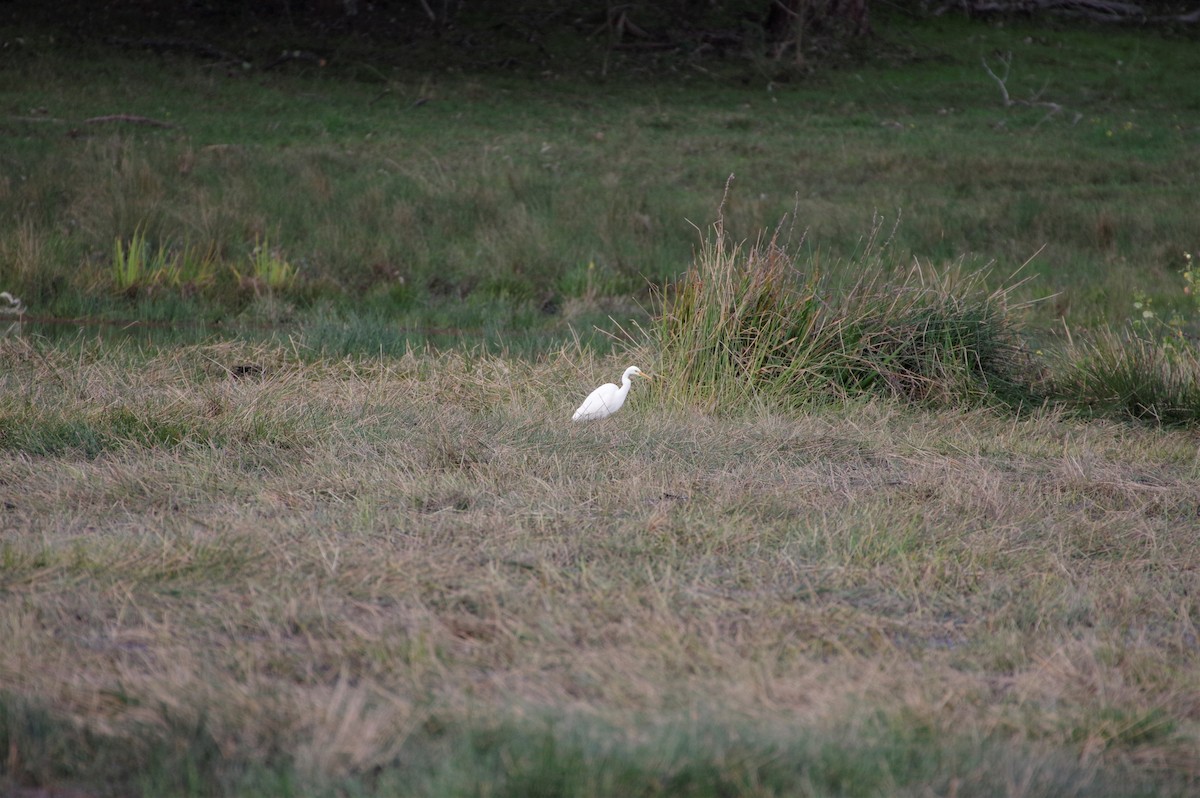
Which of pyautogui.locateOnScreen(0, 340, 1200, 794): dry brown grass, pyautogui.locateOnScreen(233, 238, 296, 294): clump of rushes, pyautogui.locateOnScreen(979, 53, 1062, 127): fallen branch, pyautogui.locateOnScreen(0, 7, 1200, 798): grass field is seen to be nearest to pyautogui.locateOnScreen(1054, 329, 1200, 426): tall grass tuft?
pyautogui.locateOnScreen(0, 7, 1200, 798): grass field

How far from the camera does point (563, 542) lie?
12.4 feet

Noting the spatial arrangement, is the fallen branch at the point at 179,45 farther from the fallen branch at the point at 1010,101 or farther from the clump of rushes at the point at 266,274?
the fallen branch at the point at 1010,101

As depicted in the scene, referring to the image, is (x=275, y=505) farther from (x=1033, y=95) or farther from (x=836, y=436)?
(x=1033, y=95)

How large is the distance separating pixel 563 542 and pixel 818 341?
3533 millimetres

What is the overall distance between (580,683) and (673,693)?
22cm

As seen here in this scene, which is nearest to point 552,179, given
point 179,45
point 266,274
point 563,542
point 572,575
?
point 266,274

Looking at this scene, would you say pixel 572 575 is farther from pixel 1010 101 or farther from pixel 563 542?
pixel 1010 101

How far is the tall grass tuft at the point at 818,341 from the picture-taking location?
269 inches

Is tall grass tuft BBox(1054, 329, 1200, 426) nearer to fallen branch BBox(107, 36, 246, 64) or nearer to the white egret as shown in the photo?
the white egret

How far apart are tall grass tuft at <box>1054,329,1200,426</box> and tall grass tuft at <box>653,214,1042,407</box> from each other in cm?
26

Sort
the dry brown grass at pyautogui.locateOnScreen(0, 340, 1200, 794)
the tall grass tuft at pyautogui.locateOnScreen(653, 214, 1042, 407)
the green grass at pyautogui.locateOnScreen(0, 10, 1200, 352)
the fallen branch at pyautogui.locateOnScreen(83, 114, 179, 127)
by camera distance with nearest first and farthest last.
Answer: the dry brown grass at pyautogui.locateOnScreen(0, 340, 1200, 794), the tall grass tuft at pyautogui.locateOnScreen(653, 214, 1042, 407), the green grass at pyautogui.locateOnScreen(0, 10, 1200, 352), the fallen branch at pyautogui.locateOnScreen(83, 114, 179, 127)

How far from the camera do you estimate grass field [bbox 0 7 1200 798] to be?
2459 millimetres

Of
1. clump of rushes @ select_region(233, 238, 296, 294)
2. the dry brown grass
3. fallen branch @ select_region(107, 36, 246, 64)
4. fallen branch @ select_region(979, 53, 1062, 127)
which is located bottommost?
clump of rushes @ select_region(233, 238, 296, 294)

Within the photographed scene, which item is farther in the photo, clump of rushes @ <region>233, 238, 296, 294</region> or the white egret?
clump of rushes @ <region>233, 238, 296, 294</region>
